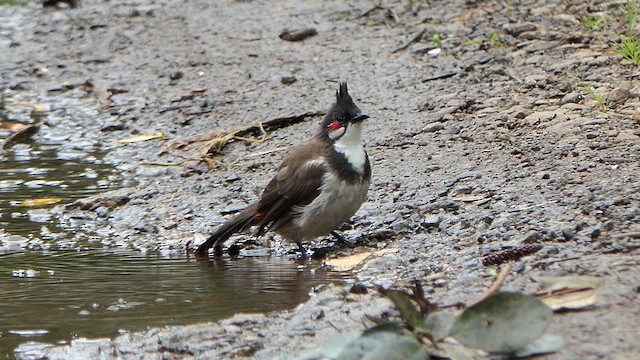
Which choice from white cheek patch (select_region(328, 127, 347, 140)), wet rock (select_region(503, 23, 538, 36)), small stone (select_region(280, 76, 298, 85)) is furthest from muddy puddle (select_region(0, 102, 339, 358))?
wet rock (select_region(503, 23, 538, 36))

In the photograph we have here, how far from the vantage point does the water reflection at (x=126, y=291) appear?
4.68 m

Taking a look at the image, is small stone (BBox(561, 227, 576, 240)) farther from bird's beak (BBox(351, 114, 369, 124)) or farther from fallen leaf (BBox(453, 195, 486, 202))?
bird's beak (BBox(351, 114, 369, 124))

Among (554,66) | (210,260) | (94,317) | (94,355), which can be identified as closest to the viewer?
(94,355)

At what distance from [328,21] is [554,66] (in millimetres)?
3488

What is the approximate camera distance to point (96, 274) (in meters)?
5.71

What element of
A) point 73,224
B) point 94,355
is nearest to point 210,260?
point 73,224

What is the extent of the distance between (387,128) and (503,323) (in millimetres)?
4354

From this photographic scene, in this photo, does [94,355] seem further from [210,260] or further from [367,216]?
[367,216]

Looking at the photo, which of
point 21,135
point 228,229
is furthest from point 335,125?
point 21,135

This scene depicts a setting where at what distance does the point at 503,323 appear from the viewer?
11.5 feet

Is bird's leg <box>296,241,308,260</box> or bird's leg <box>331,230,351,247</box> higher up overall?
bird's leg <box>331,230,351,247</box>

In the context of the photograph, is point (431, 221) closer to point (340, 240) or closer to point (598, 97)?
point (340, 240)

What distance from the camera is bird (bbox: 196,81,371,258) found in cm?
594

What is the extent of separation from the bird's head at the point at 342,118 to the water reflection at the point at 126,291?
783 mm
